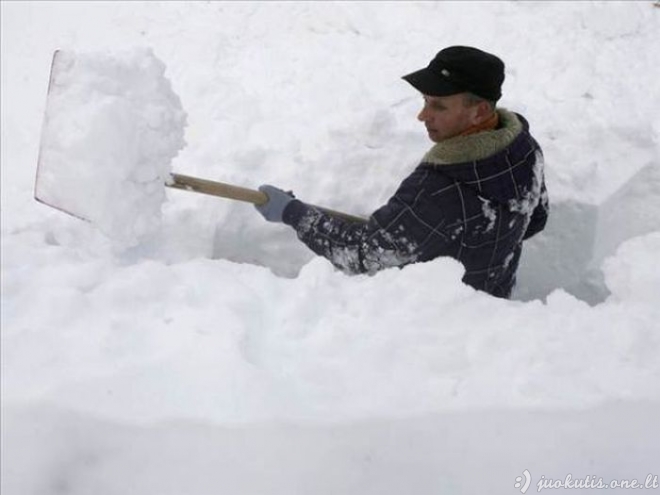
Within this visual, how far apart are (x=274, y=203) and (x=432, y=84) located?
833 mm

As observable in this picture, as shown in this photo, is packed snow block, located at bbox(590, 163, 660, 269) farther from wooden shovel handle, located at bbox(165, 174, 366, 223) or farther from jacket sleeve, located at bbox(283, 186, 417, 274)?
wooden shovel handle, located at bbox(165, 174, 366, 223)

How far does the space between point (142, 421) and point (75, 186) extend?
1.02 m

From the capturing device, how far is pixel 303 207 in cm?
245

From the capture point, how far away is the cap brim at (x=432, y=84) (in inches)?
80.2

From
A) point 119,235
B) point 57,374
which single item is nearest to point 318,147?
point 119,235

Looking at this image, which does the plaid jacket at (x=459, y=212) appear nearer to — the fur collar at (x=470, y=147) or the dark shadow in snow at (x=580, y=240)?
the fur collar at (x=470, y=147)

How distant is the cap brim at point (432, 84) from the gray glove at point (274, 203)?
0.73 m

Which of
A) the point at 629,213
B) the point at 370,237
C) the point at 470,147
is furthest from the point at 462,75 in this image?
the point at 629,213

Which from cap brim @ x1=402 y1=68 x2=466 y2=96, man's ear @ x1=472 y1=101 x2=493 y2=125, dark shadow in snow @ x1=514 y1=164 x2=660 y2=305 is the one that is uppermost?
cap brim @ x1=402 y1=68 x2=466 y2=96

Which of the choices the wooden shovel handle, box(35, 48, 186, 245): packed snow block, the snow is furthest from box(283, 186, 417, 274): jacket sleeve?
box(35, 48, 186, 245): packed snow block

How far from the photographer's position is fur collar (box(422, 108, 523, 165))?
2.02 metres

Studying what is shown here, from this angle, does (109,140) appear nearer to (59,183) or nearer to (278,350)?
(59,183)

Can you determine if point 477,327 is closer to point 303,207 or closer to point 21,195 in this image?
point 303,207

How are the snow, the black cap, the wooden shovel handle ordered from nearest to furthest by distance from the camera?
1. the snow
2. the black cap
3. the wooden shovel handle
